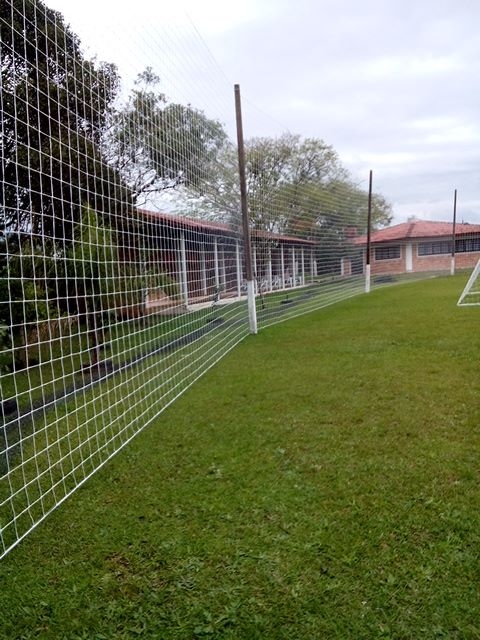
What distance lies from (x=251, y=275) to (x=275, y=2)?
382 centimetres

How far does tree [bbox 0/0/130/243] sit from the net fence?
0.5 inches

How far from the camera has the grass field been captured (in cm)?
131

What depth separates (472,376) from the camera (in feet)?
11.8

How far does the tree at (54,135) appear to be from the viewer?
7.21 feet

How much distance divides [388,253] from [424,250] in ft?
6.36

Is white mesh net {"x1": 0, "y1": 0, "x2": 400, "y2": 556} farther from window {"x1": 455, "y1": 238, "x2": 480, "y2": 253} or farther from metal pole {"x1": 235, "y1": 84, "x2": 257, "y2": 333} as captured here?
window {"x1": 455, "y1": 238, "x2": 480, "y2": 253}

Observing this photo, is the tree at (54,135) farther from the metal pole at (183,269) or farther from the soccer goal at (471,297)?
the soccer goal at (471,297)

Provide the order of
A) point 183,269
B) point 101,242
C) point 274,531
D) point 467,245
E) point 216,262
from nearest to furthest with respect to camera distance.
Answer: point 274,531 < point 101,242 < point 183,269 < point 216,262 < point 467,245

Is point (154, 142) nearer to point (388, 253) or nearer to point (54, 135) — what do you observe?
point (54, 135)

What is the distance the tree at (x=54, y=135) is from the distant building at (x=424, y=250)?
22.1m

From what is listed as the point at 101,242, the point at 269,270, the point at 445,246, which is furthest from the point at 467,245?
the point at 101,242

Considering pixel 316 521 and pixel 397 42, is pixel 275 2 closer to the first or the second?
pixel 397 42

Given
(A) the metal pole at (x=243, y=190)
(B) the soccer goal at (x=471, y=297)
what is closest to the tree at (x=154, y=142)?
(A) the metal pole at (x=243, y=190)

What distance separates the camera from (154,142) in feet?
11.6
